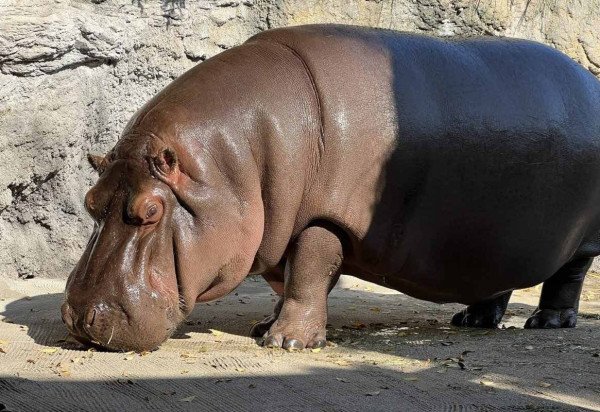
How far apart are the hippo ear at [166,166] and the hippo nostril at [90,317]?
2.24ft

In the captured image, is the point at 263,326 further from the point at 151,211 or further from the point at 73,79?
the point at 73,79

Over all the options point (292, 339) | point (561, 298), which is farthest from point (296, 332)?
point (561, 298)

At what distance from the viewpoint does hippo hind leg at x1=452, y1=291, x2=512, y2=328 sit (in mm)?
6359

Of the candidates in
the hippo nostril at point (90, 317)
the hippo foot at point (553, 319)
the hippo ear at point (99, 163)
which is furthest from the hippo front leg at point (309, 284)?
the hippo foot at point (553, 319)

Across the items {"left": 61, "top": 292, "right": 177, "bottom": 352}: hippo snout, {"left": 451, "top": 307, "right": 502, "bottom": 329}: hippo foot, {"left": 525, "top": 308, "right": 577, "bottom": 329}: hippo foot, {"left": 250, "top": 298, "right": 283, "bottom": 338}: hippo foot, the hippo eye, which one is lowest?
{"left": 451, "top": 307, "right": 502, "bottom": 329}: hippo foot

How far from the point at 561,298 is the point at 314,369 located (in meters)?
2.56

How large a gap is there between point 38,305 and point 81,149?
200 centimetres

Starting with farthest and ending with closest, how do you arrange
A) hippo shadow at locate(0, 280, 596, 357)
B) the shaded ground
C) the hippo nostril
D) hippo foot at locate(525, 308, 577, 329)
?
hippo foot at locate(525, 308, 577, 329)
hippo shadow at locate(0, 280, 596, 357)
the hippo nostril
the shaded ground

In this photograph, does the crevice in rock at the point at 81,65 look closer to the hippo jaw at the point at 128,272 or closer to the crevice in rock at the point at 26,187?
the crevice in rock at the point at 26,187

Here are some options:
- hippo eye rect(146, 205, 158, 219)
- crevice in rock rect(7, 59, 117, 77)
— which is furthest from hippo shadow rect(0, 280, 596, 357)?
crevice in rock rect(7, 59, 117, 77)

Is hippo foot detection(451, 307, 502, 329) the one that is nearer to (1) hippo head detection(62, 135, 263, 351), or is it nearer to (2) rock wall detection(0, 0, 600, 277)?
(1) hippo head detection(62, 135, 263, 351)

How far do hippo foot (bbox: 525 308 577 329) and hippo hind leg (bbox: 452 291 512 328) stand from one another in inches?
7.6

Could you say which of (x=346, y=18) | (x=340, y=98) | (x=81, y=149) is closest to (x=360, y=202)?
(x=340, y=98)

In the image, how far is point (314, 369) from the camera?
4.38 meters
